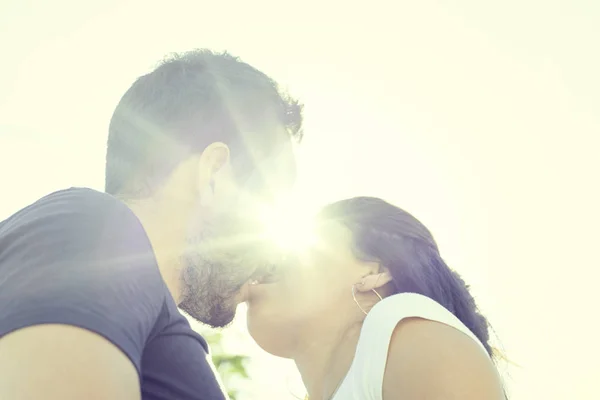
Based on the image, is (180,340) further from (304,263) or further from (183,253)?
(304,263)

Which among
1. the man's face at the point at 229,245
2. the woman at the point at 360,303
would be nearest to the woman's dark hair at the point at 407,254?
the woman at the point at 360,303

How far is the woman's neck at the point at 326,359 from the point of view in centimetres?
314

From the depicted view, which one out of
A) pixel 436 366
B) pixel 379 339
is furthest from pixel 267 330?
pixel 436 366

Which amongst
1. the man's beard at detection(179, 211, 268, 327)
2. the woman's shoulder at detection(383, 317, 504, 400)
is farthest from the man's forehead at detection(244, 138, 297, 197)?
the woman's shoulder at detection(383, 317, 504, 400)

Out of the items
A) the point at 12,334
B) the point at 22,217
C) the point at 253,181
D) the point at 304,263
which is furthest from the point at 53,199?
the point at 304,263

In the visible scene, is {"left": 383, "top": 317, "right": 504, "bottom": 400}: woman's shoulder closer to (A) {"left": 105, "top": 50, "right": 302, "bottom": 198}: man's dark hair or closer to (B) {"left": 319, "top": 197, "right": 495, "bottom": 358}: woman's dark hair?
(B) {"left": 319, "top": 197, "right": 495, "bottom": 358}: woman's dark hair

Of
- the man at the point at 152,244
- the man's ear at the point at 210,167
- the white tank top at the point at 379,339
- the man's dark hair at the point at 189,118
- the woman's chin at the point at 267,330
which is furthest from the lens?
the woman's chin at the point at 267,330

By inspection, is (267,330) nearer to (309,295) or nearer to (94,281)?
(309,295)

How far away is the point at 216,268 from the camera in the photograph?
3.10 meters

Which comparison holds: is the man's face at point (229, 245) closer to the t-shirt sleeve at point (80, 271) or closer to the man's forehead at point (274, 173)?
the man's forehead at point (274, 173)

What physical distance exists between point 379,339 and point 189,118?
1.59m

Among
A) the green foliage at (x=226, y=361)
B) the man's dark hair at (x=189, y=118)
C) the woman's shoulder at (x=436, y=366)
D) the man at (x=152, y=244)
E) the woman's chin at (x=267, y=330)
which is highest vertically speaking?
the man's dark hair at (x=189, y=118)

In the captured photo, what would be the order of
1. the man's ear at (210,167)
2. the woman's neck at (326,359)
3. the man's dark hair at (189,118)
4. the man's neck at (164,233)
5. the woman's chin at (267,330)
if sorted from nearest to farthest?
the man's neck at (164,233) < the man's ear at (210,167) < the man's dark hair at (189,118) < the woman's neck at (326,359) < the woman's chin at (267,330)

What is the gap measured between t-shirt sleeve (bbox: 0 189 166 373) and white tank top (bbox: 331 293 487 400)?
893 millimetres
